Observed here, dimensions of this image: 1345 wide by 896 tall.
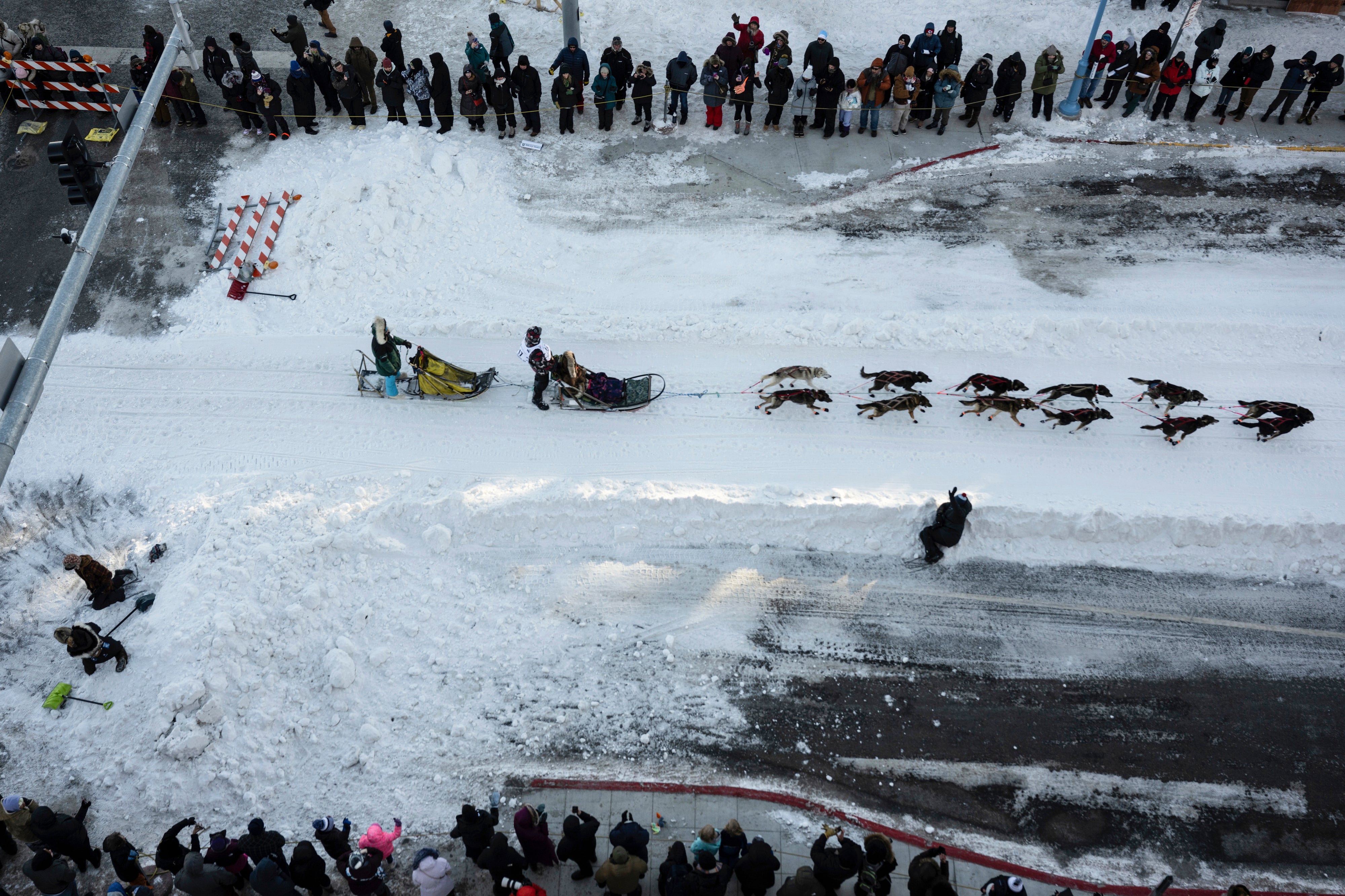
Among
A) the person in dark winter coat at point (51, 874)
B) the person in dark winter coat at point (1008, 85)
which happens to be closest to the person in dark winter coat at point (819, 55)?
the person in dark winter coat at point (1008, 85)

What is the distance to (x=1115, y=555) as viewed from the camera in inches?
453

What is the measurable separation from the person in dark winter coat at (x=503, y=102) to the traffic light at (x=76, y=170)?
831 centimetres

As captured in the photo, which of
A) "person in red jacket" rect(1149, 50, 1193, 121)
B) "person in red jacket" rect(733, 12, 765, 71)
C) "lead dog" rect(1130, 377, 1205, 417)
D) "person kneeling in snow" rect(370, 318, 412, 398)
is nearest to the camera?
"person kneeling in snow" rect(370, 318, 412, 398)

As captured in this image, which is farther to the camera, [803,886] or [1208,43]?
[1208,43]

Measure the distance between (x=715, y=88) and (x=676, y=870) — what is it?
45.4ft

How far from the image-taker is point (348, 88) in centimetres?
1620

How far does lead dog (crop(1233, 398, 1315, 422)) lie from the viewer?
12.2 meters

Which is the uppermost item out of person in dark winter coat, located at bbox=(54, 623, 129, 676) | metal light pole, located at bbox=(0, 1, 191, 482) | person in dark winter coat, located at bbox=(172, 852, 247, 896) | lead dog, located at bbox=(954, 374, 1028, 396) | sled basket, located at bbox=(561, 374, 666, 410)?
metal light pole, located at bbox=(0, 1, 191, 482)

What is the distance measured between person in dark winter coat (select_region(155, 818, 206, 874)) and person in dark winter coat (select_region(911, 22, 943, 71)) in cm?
1670

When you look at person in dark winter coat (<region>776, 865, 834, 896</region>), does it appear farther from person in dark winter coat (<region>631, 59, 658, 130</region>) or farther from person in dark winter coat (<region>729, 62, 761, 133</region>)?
person in dark winter coat (<region>631, 59, 658, 130</region>)

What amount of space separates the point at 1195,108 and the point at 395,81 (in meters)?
15.4

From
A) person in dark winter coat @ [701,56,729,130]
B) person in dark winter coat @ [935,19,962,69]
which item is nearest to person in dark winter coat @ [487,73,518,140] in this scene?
person in dark winter coat @ [701,56,729,130]

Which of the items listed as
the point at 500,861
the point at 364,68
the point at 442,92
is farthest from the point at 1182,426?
the point at 364,68

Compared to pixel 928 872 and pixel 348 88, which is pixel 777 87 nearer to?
pixel 348 88
